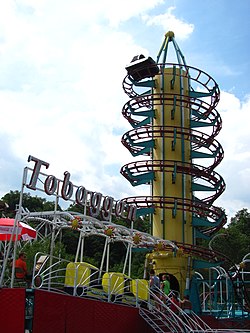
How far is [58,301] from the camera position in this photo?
53.7 ft

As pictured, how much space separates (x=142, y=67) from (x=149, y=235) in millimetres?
16258

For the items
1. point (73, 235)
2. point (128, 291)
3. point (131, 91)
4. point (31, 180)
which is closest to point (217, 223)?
point (131, 91)

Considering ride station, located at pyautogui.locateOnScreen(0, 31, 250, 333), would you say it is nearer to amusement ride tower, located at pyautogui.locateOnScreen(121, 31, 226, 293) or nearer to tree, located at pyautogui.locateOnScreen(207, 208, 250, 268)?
amusement ride tower, located at pyautogui.locateOnScreen(121, 31, 226, 293)

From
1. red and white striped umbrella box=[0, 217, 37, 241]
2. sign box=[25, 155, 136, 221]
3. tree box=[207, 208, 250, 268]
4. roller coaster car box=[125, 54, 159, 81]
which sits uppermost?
roller coaster car box=[125, 54, 159, 81]

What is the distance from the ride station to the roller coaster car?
0.07m

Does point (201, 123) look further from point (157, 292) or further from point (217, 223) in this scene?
point (157, 292)

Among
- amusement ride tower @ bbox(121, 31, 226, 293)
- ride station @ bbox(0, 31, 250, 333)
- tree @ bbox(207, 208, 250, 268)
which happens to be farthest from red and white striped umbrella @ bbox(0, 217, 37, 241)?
tree @ bbox(207, 208, 250, 268)

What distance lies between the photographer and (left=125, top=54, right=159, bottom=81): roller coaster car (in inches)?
1479

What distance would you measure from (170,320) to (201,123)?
20560 mm

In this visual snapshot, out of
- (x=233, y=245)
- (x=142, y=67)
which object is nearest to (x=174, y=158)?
(x=142, y=67)

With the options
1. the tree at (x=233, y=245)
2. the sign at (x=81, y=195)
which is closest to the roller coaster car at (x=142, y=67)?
the sign at (x=81, y=195)

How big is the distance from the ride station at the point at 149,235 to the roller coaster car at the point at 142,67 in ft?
0.24

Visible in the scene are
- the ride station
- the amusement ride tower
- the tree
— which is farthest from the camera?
the tree

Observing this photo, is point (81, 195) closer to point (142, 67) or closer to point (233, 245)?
point (142, 67)
